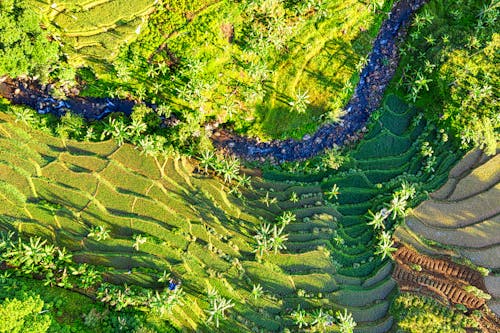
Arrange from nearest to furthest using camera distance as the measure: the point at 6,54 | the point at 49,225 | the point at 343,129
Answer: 1. the point at 6,54
2. the point at 49,225
3. the point at 343,129

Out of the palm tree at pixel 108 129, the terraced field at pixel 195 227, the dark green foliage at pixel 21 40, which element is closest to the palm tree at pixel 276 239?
the terraced field at pixel 195 227

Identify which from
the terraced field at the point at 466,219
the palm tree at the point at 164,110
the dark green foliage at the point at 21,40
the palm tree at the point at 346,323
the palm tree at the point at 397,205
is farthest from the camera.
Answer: the terraced field at the point at 466,219

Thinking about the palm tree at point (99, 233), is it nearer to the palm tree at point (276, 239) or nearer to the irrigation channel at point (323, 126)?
the irrigation channel at point (323, 126)

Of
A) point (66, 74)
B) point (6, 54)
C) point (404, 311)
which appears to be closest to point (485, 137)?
point (404, 311)

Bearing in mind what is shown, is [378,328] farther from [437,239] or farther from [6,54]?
[6,54]

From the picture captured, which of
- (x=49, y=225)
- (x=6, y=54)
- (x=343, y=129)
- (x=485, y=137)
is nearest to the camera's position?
(x=6, y=54)

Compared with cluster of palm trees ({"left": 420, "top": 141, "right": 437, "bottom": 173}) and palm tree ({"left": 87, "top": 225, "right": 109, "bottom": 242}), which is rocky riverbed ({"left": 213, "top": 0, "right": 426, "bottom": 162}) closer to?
cluster of palm trees ({"left": 420, "top": 141, "right": 437, "bottom": 173})

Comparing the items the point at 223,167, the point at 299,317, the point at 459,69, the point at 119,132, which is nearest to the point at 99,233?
the point at 119,132
